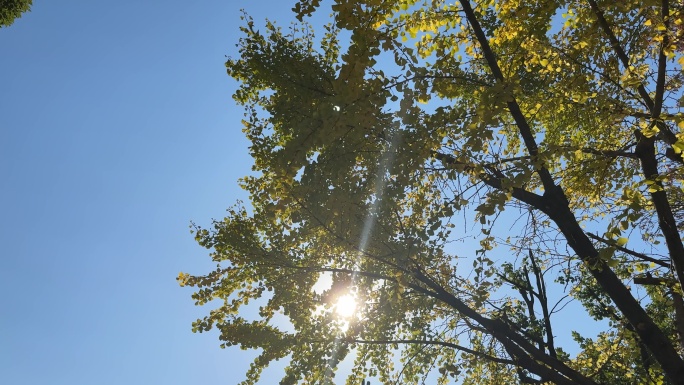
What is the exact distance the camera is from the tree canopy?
30.0 ft

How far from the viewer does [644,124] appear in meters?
3.38

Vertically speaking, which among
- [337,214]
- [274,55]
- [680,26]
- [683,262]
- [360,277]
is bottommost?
[337,214]

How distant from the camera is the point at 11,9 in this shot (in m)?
9.23

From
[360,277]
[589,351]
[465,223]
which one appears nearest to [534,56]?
[465,223]

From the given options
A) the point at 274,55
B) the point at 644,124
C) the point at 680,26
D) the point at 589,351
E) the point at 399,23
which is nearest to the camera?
the point at 680,26

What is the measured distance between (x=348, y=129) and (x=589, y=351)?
6.48 metres

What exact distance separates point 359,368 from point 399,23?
4.91 metres

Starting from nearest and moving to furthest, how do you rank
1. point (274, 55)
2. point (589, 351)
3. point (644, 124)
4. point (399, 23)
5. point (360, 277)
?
point (644, 124)
point (399, 23)
point (274, 55)
point (360, 277)
point (589, 351)

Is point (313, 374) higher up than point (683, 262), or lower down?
lower down

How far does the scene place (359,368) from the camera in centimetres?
667

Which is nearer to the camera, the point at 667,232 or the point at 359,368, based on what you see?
the point at 667,232

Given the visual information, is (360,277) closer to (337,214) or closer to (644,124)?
(337,214)

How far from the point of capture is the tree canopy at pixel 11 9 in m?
9.16

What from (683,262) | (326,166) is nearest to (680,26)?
(683,262)
